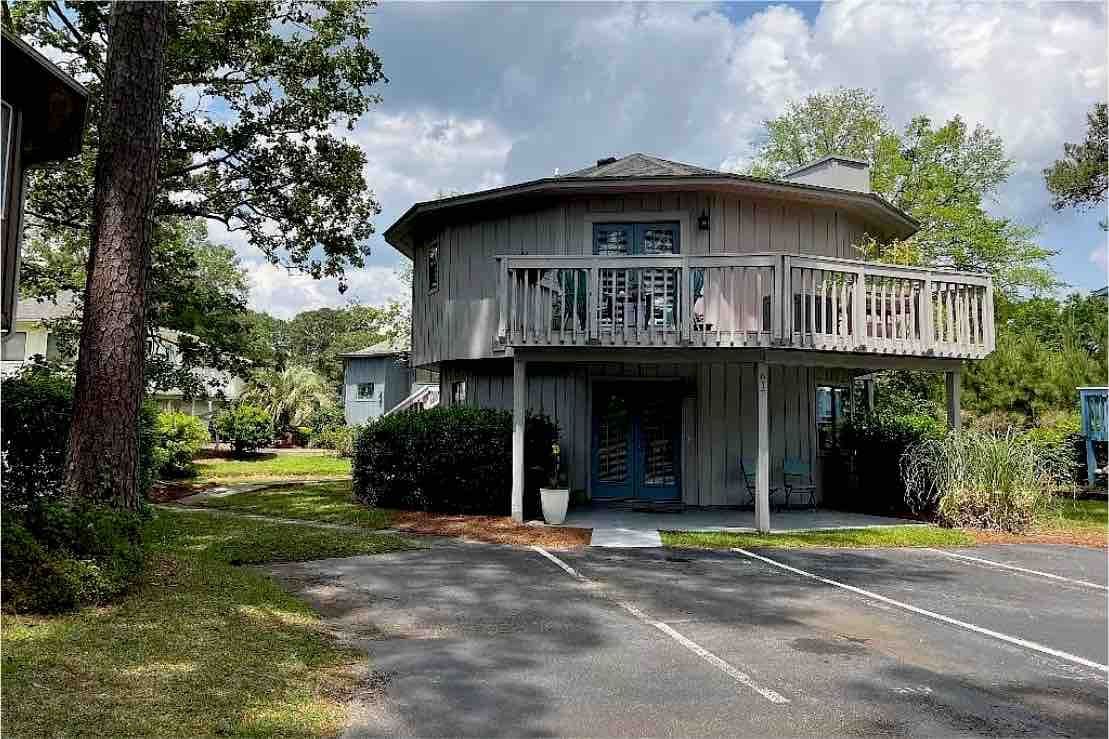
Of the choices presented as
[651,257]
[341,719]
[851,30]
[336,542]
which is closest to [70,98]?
[336,542]

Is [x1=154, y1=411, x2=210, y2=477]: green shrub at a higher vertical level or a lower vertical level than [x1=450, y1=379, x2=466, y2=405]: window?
lower

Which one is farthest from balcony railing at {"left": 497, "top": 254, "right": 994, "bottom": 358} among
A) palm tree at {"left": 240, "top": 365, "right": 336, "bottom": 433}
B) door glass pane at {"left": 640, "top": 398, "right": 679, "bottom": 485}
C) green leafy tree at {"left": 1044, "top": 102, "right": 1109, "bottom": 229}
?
palm tree at {"left": 240, "top": 365, "right": 336, "bottom": 433}

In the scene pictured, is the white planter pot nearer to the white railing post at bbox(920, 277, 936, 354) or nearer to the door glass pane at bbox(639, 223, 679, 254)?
the door glass pane at bbox(639, 223, 679, 254)

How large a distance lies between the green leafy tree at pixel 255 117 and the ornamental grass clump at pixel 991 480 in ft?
39.4

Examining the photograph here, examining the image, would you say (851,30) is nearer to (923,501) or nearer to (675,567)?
(923,501)

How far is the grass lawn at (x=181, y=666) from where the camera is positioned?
370 cm

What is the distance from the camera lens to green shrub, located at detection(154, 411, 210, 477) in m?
17.9

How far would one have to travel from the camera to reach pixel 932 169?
28.9 meters

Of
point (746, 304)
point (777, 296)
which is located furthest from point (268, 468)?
point (777, 296)

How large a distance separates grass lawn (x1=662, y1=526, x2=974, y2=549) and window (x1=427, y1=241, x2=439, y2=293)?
24.2ft

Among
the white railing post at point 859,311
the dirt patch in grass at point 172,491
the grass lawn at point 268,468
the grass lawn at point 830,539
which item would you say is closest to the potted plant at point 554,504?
the grass lawn at point 830,539

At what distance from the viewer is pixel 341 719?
12.8 feet

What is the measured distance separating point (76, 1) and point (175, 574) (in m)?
11.2

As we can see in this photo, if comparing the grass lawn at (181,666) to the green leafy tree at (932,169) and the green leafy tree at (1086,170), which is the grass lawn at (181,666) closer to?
the green leafy tree at (1086,170)
